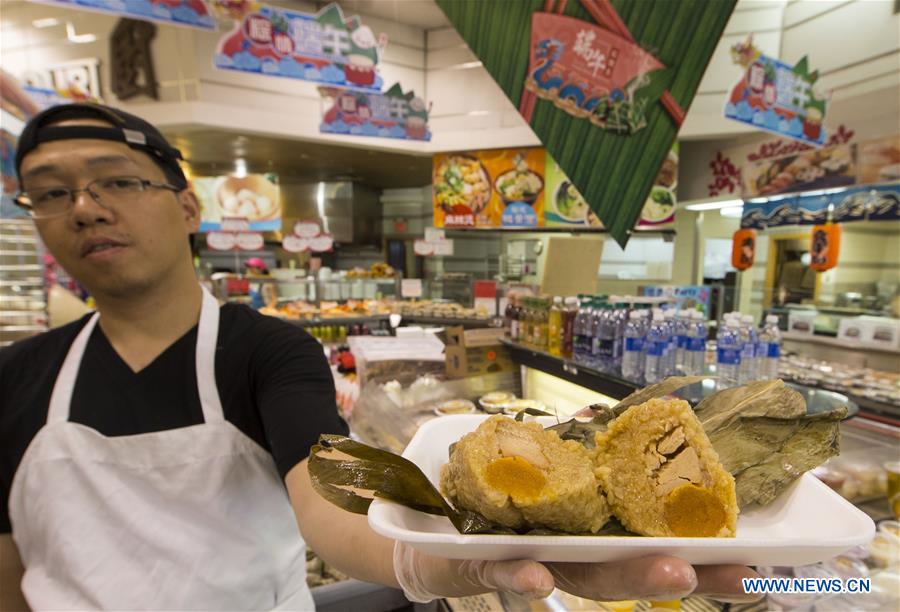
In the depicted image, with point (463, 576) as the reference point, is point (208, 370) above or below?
above

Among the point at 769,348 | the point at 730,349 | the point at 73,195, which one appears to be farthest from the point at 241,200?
the point at 769,348

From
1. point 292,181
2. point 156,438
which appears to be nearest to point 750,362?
point 156,438

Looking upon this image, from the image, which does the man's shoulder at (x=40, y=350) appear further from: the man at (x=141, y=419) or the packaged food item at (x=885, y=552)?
the packaged food item at (x=885, y=552)

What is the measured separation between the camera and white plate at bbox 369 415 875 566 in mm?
576

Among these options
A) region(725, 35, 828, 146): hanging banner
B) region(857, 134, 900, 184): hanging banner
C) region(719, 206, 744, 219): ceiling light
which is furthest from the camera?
region(719, 206, 744, 219): ceiling light

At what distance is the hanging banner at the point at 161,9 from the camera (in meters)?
3.38

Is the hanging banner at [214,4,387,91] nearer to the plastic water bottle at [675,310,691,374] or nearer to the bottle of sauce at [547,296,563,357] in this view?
the bottle of sauce at [547,296,563,357]

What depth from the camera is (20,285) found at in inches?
178

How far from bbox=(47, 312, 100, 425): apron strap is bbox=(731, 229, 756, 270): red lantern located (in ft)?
24.4

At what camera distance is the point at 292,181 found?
10758 mm

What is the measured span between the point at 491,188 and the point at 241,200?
4534 millimetres

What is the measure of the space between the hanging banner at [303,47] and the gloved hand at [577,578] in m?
5.01

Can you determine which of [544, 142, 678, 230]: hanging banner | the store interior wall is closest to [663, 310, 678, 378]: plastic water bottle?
the store interior wall

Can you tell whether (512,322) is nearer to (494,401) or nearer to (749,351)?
(494,401)
